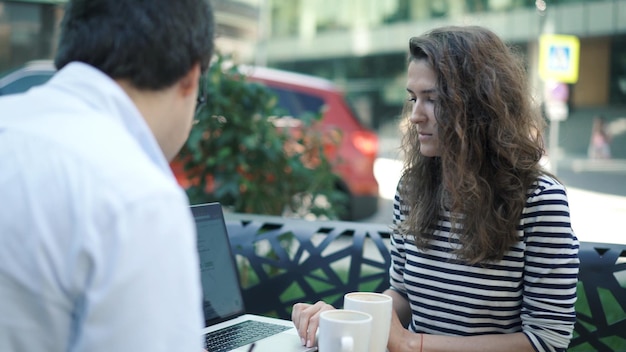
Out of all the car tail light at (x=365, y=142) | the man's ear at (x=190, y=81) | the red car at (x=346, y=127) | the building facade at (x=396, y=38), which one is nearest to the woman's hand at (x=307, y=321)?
the man's ear at (x=190, y=81)

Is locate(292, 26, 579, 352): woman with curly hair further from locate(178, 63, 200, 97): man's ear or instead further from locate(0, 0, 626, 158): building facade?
locate(0, 0, 626, 158): building facade

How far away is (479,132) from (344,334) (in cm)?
79

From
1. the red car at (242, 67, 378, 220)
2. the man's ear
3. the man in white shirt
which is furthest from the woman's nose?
the red car at (242, 67, 378, 220)

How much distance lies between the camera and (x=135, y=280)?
2.45ft

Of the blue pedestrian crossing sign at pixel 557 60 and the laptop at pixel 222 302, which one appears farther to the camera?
the blue pedestrian crossing sign at pixel 557 60

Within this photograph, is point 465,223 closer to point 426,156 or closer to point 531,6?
point 426,156

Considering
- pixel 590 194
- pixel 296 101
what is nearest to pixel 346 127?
pixel 296 101

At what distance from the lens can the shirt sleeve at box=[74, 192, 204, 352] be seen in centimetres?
74

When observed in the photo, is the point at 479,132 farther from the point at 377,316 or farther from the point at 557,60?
the point at 557,60

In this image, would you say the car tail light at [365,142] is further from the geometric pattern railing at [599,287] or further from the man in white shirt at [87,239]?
the man in white shirt at [87,239]

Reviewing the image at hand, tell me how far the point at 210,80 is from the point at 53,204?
3374mm

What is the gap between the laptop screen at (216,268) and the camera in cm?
199

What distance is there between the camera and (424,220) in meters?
2.04

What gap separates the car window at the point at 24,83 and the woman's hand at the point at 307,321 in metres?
4.79
